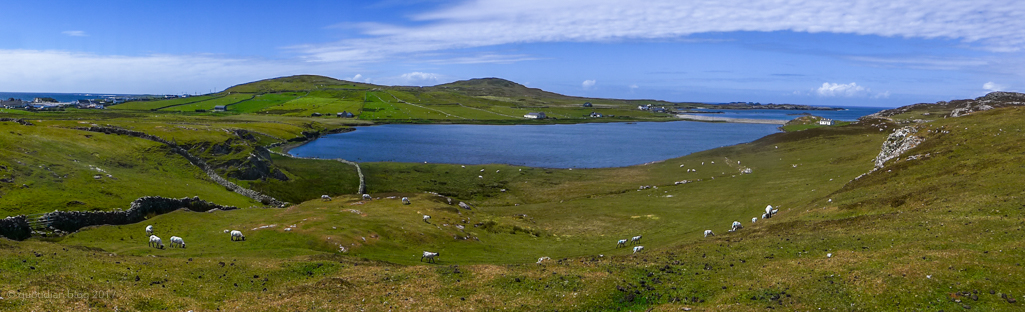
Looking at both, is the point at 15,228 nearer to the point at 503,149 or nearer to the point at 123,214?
the point at 123,214

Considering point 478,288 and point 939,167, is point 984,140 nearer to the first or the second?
point 939,167

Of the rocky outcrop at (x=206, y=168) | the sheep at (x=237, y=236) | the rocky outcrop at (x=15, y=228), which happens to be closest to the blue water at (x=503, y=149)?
the rocky outcrop at (x=206, y=168)

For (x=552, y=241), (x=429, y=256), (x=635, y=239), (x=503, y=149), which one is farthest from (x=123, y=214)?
(x=503, y=149)

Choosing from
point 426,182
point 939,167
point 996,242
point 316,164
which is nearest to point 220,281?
point 996,242

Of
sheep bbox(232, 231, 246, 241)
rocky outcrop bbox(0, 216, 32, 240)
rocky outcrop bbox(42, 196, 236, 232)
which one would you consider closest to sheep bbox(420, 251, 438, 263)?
sheep bbox(232, 231, 246, 241)

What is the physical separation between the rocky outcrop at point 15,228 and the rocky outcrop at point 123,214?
1.34m

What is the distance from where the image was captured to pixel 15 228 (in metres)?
36.1

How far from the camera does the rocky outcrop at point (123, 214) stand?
39.3 meters

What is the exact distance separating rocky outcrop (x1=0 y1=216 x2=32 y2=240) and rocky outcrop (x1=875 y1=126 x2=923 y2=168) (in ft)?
266

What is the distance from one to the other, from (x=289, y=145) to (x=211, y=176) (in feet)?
275

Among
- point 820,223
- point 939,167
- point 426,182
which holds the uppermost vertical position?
point 939,167

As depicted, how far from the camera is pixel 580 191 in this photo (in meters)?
84.3

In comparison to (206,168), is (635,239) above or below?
below

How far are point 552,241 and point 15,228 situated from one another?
4221 cm
